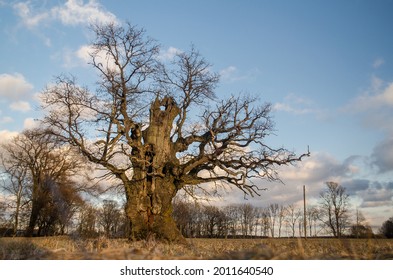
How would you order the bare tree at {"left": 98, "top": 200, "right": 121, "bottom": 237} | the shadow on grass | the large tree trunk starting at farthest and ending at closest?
1. the bare tree at {"left": 98, "top": 200, "right": 121, "bottom": 237}
2. the large tree trunk
3. the shadow on grass

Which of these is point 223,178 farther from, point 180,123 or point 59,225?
point 59,225

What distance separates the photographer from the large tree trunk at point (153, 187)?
54.4 feet

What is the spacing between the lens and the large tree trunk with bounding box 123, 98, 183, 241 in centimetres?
1659

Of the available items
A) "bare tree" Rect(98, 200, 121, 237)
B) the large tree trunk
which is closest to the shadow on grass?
the large tree trunk

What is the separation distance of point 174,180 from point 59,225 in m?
30.3

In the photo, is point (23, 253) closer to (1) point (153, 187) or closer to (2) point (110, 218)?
(1) point (153, 187)

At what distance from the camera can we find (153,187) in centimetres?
1712

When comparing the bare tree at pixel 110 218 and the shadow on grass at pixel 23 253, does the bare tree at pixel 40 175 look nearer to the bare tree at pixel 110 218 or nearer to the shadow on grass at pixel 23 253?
the bare tree at pixel 110 218

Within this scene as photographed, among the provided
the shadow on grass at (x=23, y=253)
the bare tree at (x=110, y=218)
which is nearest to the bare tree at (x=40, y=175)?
the bare tree at (x=110, y=218)

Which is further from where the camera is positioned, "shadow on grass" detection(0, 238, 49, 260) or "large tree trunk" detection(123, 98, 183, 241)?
"large tree trunk" detection(123, 98, 183, 241)

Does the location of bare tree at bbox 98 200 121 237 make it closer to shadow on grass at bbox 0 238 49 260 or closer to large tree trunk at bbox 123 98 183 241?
large tree trunk at bbox 123 98 183 241

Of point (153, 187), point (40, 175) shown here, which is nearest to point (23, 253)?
point (153, 187)

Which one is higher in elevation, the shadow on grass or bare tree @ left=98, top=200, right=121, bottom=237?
bare tree @ left=98, top=200, right=121, bottom=237

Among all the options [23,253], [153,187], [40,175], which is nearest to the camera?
[23,253]
